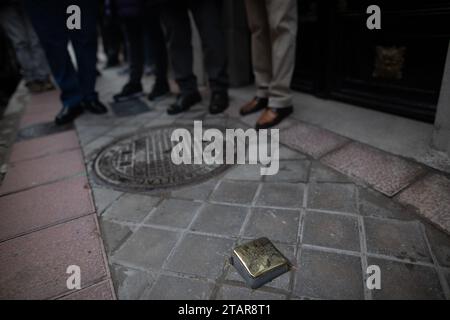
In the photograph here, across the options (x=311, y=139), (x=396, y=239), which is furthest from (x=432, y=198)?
(x=311, y=139)

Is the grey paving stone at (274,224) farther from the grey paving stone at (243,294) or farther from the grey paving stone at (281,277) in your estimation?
the grey paving stone at (243,294)

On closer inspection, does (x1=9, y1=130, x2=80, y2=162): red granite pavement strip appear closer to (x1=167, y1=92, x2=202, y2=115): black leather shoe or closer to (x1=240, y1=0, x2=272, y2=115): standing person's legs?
(x1=167, y1=92, x2=202, y2=115): black leather shoe

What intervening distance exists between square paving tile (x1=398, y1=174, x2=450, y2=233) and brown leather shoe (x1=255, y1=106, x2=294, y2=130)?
1.17 m

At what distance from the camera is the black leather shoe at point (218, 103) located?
297cm

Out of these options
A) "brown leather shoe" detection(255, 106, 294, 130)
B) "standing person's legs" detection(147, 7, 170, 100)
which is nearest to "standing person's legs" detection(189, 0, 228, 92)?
"brown leather shoe" detection(255, 106, 294, 130)

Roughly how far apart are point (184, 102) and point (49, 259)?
2.09m

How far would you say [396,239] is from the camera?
133 centimetres

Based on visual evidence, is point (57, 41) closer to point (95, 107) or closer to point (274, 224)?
point (95, 107)

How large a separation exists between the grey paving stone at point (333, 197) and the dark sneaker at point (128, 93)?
9.41 feet

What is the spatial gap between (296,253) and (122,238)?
2.67 feet

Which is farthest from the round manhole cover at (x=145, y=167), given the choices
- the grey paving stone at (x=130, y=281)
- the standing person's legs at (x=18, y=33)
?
the standing person's legs at (x=18, y=33)

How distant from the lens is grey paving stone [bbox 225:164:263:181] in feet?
6.19

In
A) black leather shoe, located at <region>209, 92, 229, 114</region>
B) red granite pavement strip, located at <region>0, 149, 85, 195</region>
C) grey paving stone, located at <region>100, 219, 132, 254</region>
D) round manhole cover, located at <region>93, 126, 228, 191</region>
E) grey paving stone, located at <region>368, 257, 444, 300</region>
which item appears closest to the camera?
grey paving stone, located at <region>368, 257, 444, 300</region>
